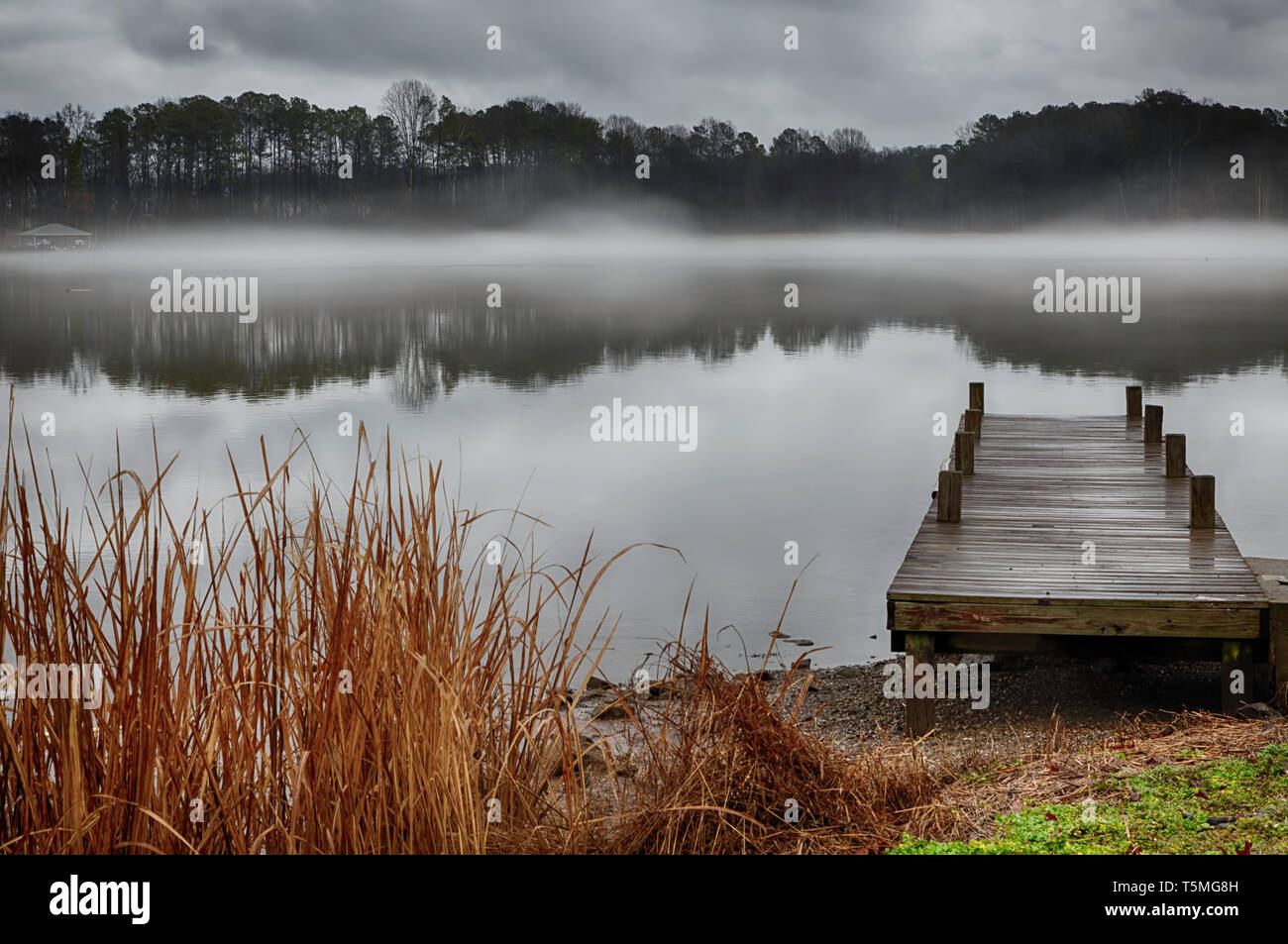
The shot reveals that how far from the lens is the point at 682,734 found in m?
4.07

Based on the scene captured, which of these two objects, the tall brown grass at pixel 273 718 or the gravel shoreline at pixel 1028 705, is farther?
the gravel shoreline at pixel 1028 705

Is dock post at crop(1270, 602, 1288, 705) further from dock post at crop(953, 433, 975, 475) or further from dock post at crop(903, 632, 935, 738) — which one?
dock post at crop(953, 433, 975, 475)

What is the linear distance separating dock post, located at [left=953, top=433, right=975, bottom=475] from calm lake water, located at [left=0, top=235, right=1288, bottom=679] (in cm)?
119

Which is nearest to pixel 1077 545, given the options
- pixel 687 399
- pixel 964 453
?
pixel 964 453

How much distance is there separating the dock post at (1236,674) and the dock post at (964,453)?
3394 millimetres

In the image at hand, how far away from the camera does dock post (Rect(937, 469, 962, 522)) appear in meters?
7.46

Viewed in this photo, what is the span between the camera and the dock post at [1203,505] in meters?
7.10

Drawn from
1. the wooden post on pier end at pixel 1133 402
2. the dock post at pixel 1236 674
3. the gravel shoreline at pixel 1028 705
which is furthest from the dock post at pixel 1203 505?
the wooden post on pier end at pixel 1133 402

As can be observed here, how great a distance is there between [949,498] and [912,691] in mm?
1803

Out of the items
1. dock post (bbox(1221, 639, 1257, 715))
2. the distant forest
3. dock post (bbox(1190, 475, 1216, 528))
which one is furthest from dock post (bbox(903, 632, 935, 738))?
the distant forest

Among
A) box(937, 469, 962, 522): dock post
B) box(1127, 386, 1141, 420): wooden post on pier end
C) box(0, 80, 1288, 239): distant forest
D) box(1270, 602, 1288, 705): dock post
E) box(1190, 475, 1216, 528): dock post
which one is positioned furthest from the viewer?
box(0, 80, 1288, 239): distant forest

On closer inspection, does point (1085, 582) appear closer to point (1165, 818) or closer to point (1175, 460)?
point (1165, 818)

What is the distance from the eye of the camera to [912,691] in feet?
19.5

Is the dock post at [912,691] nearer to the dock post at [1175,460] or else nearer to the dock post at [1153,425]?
the dock post at [1175,460]
